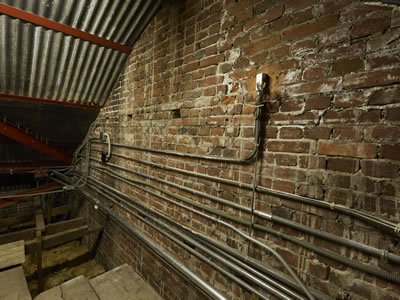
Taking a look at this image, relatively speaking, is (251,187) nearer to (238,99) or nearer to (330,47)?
(238,99)

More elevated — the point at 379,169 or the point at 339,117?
the point at 339,117

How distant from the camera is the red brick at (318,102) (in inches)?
36.7

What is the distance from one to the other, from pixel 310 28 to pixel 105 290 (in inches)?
79.9

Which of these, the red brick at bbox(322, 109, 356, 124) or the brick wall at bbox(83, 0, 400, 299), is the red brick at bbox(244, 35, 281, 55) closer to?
the brick wall at bbox(83, 0, 400, 299)

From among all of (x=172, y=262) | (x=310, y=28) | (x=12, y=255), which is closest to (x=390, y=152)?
(x=310, y=28)

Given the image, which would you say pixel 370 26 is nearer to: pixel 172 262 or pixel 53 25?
pixel 172 262

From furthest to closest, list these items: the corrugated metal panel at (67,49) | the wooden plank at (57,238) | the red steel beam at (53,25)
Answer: the wooden plank at (57,238) → the corrugated metal panel at (67,49) → the red steel beam at (53,25)

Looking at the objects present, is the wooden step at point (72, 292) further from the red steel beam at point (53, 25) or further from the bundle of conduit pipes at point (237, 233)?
the red steel beam at point (53, 25)

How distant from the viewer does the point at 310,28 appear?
0.98 m

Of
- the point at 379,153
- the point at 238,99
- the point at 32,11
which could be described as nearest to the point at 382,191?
the point at 379,153

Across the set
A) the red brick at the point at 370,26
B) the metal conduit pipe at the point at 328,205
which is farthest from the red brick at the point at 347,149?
the red brick at the point at 370,26

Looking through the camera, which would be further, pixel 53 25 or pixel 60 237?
pixel 60 237

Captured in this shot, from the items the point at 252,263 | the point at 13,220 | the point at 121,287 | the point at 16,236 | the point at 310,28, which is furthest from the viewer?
the point at 13,220

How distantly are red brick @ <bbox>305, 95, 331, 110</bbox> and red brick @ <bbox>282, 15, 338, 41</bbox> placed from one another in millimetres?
328
